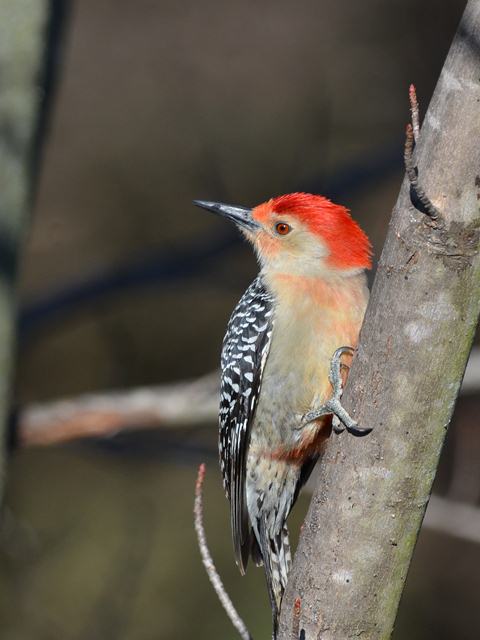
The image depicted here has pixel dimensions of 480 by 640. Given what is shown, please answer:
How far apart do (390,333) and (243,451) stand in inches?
69.0

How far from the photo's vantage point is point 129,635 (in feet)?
26.7

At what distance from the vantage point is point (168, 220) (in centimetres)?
946

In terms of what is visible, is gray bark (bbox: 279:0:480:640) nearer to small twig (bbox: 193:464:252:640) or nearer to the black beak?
small twig (bbox: 193:464:252:640)

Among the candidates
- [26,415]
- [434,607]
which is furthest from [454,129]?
[434,607]

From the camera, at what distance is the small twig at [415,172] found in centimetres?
226

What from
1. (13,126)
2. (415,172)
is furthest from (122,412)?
(415,172)

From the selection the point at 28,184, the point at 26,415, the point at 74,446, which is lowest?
the point at 74,446

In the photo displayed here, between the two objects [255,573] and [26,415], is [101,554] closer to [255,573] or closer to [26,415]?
[255,573]

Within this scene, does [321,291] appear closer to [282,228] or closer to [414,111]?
[282,228]

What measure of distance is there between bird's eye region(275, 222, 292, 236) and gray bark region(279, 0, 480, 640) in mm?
1791

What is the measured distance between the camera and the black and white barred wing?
414 cm

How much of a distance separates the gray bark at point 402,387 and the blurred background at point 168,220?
4675mm

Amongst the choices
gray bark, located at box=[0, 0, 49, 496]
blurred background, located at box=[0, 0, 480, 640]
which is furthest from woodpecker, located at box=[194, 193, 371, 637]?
blurred background, located at box=[0, 0, 480, 640]

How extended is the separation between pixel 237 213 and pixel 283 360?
978 millimetres
